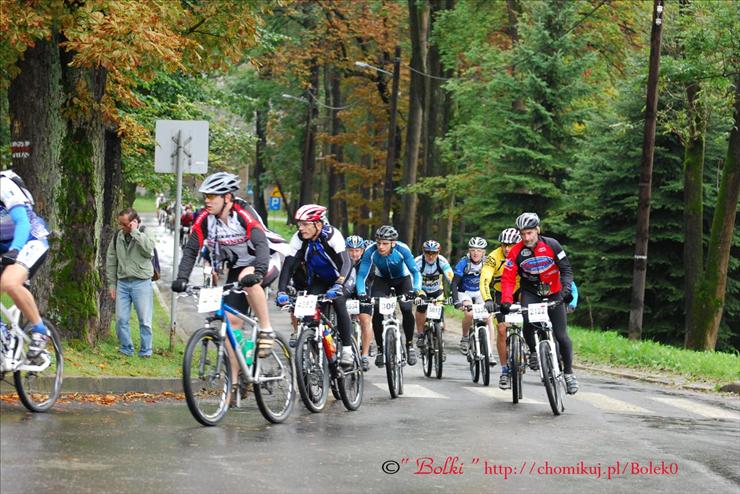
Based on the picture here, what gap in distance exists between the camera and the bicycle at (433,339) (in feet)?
55.6

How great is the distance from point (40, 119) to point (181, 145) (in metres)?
3.31

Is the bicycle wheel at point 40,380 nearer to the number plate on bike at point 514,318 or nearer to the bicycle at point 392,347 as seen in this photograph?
the bicycle at point 392,347

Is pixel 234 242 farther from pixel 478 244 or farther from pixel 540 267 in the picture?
pixel 478 244

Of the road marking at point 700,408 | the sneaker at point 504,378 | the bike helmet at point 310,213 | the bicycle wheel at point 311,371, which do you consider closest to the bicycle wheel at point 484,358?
the sneaker at point 504,378

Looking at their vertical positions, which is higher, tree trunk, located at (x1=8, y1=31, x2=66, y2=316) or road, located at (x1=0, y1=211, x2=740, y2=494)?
tree trunk, located at (x1=8, y1=31, x2=66, y2=316)

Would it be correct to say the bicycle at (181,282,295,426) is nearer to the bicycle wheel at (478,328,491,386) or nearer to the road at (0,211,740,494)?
the road at (0,211,740,494)

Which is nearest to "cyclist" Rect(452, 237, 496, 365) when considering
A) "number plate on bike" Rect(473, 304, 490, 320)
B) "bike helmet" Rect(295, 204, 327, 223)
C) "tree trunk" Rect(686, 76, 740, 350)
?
"number plate on bike" Rect(473, 304, 490, 320)

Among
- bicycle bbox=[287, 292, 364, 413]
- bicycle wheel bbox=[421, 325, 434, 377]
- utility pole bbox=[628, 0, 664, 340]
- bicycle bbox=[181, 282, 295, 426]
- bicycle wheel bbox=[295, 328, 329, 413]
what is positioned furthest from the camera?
utility pole bbox=[628, 0, 664, 340]

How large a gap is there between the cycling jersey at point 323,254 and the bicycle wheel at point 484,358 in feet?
14.5

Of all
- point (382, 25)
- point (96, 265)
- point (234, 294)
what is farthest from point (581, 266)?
point (234, 294)

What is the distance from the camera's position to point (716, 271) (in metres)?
29.1

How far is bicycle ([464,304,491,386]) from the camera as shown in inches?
656

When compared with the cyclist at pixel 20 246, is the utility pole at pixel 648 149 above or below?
above

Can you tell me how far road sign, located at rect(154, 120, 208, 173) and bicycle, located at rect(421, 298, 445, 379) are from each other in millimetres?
3633
